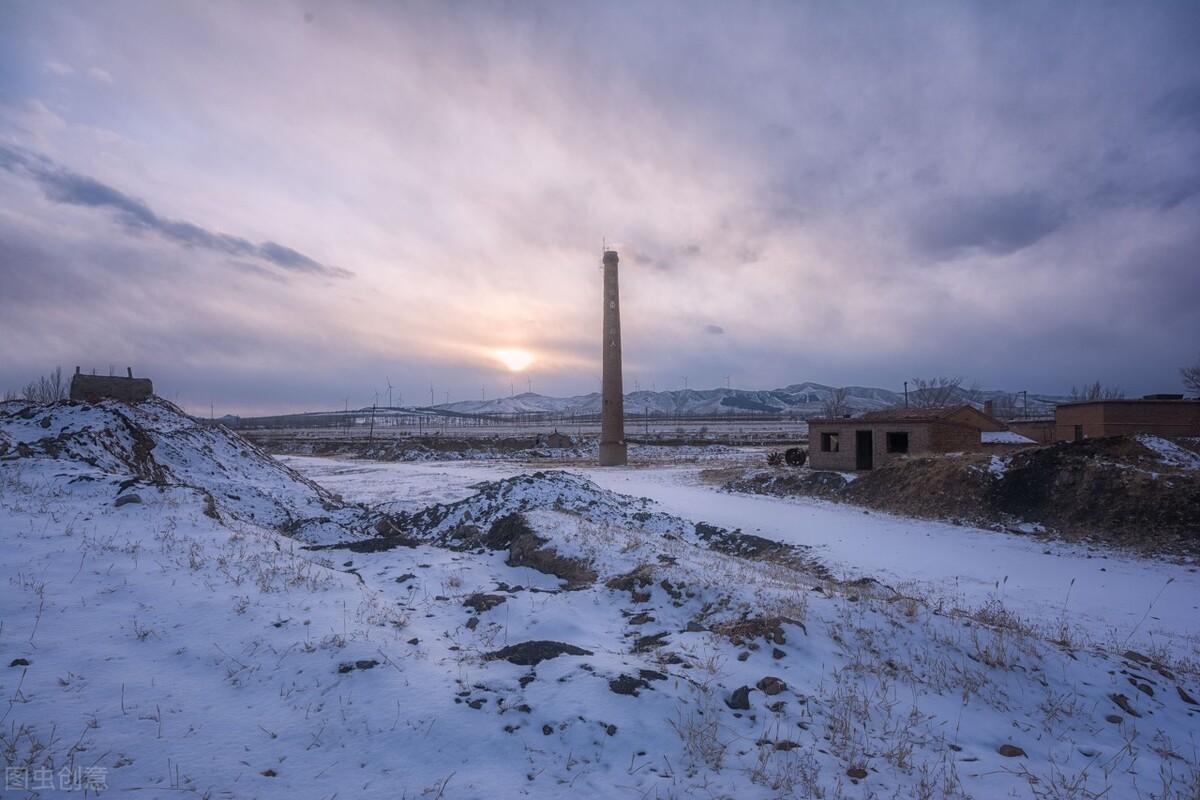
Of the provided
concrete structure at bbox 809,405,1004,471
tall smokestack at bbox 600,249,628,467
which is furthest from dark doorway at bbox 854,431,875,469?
tall smokestack at bbox 600,249,628,467

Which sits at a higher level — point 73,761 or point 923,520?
point 73,761

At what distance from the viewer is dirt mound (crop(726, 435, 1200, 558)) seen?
16328 mm

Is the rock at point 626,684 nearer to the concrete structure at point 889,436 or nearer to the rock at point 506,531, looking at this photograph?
the rock at point 506,531

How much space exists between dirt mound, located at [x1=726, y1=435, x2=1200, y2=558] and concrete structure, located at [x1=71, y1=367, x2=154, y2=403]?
27.8m

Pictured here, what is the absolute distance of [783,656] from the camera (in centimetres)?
625

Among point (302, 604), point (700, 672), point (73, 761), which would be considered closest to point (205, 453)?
point (302, 604)

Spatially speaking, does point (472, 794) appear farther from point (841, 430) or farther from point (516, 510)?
point (841, 430)

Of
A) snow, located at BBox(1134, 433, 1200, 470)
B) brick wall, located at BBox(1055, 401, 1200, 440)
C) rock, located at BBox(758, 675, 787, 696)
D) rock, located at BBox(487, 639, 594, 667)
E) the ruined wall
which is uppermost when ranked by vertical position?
the ruined wall

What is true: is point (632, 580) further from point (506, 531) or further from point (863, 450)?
point (863, 450)

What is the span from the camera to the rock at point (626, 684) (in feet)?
16.6

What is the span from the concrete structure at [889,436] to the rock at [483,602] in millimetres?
25399

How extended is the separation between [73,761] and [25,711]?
0.82m

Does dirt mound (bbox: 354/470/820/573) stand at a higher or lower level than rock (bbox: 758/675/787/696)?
lower

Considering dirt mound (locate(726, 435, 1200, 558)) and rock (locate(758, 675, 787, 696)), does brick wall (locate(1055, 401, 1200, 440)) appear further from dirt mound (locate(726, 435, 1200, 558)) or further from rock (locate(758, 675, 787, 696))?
rock (locate(758, 675, 787, 696))
